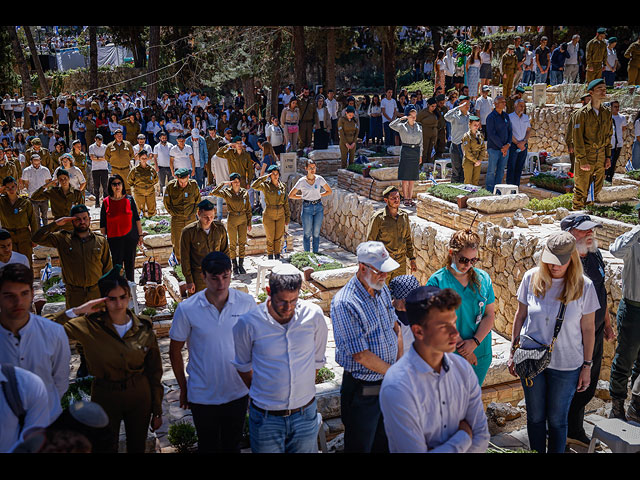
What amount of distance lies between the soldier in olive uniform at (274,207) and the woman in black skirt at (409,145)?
8.55 ft

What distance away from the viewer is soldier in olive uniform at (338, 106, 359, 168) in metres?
14.3

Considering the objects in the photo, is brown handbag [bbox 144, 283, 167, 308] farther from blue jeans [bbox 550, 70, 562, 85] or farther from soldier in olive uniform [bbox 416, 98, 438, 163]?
blue jeans [bbox 550, 70, 562, 85]

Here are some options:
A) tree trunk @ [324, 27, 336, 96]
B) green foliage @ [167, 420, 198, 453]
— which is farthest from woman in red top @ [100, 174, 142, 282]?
tree trunk @ [324, 27, 336, 96]

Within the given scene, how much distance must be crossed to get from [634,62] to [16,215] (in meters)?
14.3

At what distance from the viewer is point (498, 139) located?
11227mm

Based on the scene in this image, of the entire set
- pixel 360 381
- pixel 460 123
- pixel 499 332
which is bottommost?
pixel 499 332

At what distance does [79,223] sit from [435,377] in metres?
4.21

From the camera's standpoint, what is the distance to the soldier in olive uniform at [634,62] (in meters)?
16.2

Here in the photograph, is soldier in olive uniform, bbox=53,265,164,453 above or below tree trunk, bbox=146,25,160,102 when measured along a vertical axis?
below

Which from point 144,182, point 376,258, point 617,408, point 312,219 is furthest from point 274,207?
point 376,258

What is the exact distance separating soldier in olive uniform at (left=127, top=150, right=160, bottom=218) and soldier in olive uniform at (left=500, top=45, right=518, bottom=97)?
9.04 meters
